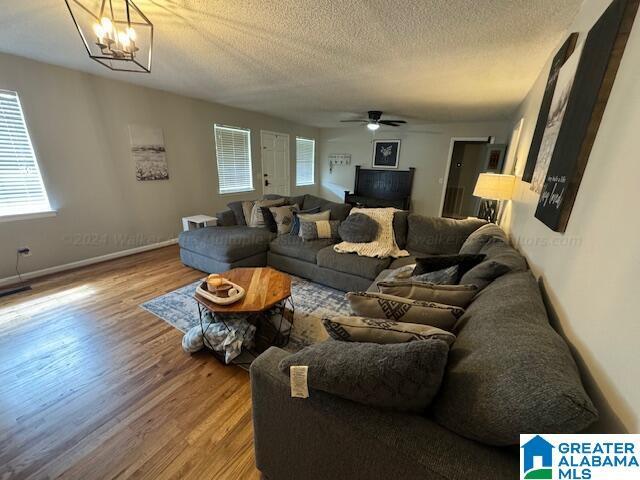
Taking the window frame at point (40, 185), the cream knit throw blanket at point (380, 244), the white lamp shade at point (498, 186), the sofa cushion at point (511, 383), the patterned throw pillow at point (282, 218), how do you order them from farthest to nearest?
1. the patterned throw pillow at point (282, 218)
2. the cream knit throw blanket at point (380, 244)
3. the window frame at point (40, 185)
4. the white lamp shade at point (498, 186)
5. the sofa cushion at point (511, 383)

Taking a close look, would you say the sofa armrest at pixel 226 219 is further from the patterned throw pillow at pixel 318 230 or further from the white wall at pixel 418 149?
the white wall at pixel 418 149

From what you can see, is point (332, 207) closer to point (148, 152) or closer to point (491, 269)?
point (491, 269)

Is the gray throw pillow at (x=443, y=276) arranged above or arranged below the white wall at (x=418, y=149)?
below

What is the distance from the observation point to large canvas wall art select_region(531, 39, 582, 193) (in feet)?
4.42

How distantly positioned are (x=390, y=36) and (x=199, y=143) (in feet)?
11.5

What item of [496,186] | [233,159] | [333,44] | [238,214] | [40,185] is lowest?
[238,214]

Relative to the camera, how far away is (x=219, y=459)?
1.22 meters

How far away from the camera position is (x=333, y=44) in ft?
6.88


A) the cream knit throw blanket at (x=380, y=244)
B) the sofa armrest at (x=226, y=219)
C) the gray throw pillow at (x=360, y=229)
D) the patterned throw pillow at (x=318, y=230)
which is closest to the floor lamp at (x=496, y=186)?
the cream knit throw blanket at (x=380, y=244)

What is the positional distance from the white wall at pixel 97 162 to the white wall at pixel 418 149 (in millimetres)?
3682

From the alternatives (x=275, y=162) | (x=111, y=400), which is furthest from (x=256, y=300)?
(x=275, y=162)

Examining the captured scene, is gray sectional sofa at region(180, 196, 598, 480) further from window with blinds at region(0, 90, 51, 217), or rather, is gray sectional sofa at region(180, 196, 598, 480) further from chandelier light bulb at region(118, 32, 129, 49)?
window with blinds at region(0, 90, 51, 217)

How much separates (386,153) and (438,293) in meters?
6.11

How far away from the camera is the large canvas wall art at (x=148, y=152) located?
3.53 metres
